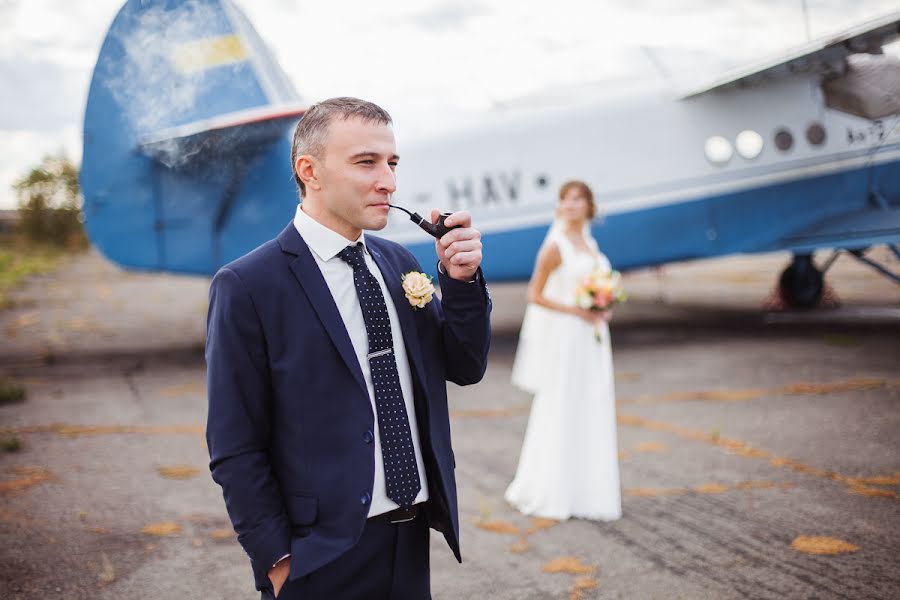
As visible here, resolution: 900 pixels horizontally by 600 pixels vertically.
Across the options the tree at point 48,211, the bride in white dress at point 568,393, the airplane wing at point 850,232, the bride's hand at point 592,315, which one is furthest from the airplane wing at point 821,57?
the tree at point 48,211

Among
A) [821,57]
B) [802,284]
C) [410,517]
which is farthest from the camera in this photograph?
[802,284]

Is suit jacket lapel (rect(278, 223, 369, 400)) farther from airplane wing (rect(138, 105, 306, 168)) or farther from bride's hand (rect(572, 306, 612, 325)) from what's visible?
airplane wing (rect(138, 105, 306, 168))

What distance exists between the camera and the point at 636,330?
482 inches

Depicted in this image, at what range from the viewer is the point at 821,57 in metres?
9.10

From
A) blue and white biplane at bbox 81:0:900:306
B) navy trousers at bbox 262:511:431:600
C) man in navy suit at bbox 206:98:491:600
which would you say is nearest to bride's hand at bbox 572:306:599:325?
man in navy suit at bbox 206:98:491:600

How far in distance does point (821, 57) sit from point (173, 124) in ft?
27.5

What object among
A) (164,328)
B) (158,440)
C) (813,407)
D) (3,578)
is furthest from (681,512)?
(164,328)

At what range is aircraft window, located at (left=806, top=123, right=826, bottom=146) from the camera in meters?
10.5

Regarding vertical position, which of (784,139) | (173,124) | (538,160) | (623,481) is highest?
(173,124)

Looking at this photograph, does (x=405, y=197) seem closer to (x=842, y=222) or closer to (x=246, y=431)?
(x=842, y=222)

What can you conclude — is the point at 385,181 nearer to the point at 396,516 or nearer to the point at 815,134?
the point at 396,516

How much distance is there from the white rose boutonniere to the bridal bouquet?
290cm

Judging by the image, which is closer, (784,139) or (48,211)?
(784,139)

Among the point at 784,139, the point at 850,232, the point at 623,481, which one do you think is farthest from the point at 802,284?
the point at 623,481
